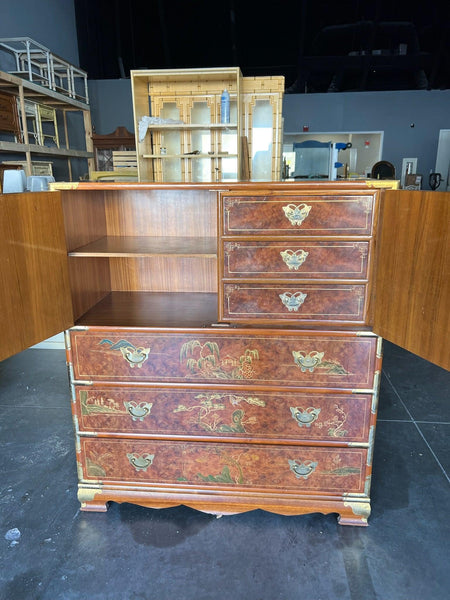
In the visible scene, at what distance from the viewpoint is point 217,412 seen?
1903 mm

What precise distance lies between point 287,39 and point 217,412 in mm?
8795

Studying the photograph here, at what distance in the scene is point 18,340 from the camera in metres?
1.53

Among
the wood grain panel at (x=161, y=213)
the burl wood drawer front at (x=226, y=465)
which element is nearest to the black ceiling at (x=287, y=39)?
the wood grain panel at (x=161, y=213)

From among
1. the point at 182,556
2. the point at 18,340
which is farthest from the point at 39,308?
the point at 182,556

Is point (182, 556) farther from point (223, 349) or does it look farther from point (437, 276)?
point (437, 276)

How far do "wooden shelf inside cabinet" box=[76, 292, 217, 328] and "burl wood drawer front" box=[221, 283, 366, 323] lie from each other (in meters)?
0.18

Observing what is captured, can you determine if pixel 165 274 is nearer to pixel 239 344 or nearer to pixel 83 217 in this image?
pixel 83 217

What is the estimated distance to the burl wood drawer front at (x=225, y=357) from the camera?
1789 mm

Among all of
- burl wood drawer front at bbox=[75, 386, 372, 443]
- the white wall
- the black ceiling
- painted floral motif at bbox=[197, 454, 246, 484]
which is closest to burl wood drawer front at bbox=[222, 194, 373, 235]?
burl wood drawer front at bbox=[75, 386, 372, 443]

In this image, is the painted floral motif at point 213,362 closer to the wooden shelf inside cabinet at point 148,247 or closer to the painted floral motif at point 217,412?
Answer: the painted floral motif at point 217,412

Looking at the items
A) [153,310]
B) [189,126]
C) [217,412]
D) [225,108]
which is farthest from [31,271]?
[225,108]

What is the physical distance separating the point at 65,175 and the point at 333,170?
212 inches

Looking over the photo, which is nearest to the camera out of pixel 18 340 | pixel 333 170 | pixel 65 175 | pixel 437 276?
pixel 437 276

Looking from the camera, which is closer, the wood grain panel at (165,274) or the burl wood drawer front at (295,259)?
the burl wood drawer front at (295,259)
